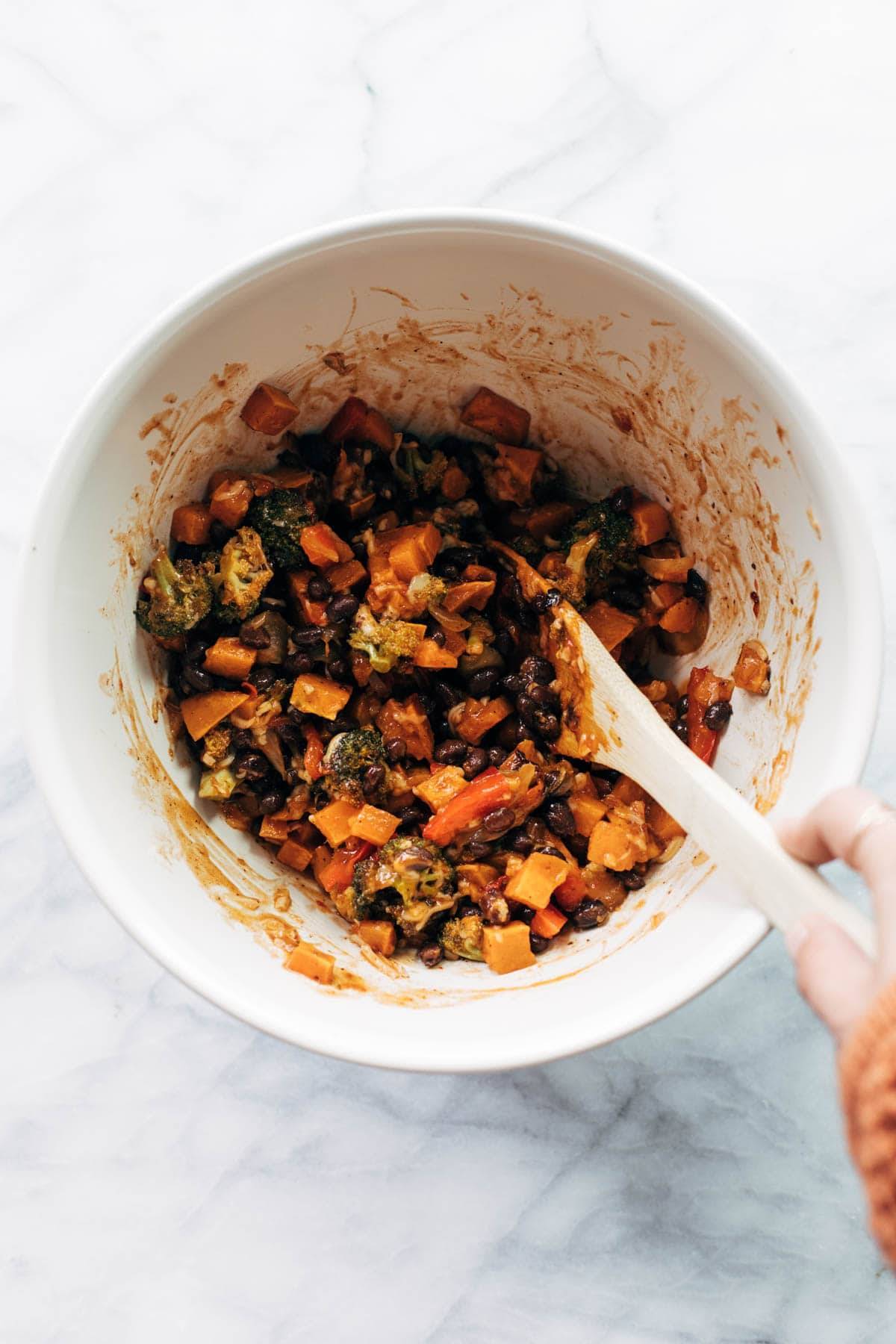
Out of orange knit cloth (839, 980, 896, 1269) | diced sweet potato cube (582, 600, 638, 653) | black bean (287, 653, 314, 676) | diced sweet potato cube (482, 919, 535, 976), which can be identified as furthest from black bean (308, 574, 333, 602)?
orange knit cloth (839, 980, 896, 1269)

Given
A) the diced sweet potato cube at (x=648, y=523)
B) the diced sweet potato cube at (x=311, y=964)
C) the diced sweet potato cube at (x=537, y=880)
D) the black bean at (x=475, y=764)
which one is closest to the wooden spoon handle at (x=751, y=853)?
the diced sweet potato cube at (x=537, y=880)

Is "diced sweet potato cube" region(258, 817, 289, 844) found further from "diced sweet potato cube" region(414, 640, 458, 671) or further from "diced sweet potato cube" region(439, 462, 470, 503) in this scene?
"diced sweet potato cube" region(439, 462, 470, 503)

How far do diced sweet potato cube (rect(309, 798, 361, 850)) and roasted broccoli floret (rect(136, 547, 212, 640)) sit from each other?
1.55 ft

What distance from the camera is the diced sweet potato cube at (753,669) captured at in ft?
6.90

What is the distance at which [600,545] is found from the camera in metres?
2.29

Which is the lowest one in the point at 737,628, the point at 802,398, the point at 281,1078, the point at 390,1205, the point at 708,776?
the point at 390,1205

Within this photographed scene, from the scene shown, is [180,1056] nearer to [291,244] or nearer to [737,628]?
[737,628]

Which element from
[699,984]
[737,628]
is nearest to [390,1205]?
[699,984]

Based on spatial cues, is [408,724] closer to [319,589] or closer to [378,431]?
[319,589]

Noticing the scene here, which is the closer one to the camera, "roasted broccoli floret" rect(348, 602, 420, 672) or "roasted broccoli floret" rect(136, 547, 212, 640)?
"roasted broccoli floret" rect(136, 547, 212, 640)

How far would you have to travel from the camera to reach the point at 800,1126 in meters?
2.53

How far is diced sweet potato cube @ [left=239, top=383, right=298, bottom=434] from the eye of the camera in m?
2.13

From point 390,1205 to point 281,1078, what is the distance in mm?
395

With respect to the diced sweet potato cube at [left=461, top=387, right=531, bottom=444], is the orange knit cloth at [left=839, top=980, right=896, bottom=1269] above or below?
below
